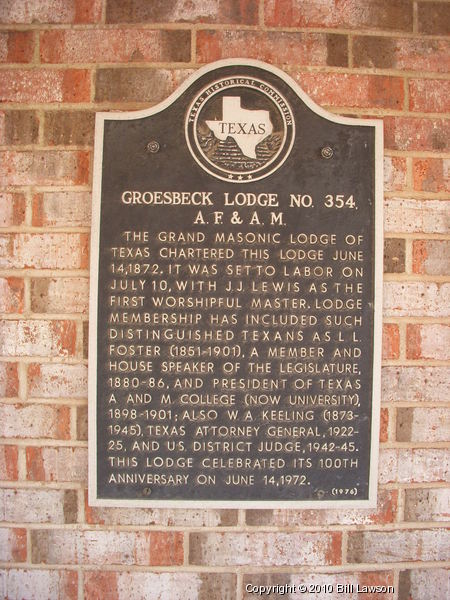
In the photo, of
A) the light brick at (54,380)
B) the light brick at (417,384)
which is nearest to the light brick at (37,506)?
the light brick at (54,380)

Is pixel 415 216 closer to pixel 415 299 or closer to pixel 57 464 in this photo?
pixel 415 299

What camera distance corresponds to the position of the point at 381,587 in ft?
6.23

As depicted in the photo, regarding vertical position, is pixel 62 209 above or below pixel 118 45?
below

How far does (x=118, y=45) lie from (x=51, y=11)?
34cm

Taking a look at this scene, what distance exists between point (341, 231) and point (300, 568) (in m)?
1.51

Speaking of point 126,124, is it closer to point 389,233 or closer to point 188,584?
point 389,233

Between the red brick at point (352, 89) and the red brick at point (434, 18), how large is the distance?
0.91ft

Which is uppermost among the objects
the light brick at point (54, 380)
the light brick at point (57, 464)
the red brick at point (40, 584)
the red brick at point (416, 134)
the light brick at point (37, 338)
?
the red brick at point (416, 134)

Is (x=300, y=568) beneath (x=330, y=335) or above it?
beneath

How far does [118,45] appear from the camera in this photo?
1.85 meters

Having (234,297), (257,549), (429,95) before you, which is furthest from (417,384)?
(429,95)

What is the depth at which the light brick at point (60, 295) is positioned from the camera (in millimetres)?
1849

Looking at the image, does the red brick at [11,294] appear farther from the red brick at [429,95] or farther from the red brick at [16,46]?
the red brick at [429,95]

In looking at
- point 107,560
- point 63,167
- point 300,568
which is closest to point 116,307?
point 63,167
